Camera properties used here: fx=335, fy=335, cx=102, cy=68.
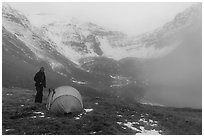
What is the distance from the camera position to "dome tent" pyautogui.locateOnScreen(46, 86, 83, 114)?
29.8 m

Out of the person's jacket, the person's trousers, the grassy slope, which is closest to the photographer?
the grassy slope

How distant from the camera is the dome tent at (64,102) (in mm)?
29812

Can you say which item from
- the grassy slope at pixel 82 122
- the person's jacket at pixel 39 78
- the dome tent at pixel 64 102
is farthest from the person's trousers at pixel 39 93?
the dome tent at pixel 64 102

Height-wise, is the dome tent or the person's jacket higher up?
the person's jacket

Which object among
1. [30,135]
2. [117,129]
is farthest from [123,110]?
[30,135]

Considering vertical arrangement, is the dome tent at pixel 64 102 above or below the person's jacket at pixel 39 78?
below

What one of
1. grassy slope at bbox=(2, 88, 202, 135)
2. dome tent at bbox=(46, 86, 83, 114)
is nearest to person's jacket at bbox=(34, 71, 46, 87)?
grassy slope at bbox=(2, 88, 202, 135)

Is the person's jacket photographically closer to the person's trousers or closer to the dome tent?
the person's trousers

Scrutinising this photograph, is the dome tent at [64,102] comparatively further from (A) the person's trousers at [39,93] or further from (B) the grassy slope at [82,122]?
(A) the person's trousers at [39,93]

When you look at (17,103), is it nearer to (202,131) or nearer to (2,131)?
(2,131)

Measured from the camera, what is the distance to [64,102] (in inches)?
1177

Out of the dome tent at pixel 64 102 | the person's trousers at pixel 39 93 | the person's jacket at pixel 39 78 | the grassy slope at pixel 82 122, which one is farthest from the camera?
the person's trousers at pixel 39 93

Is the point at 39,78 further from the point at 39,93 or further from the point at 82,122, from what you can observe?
the point at 82,122

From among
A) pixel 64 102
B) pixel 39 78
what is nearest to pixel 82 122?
pixel 64 102
